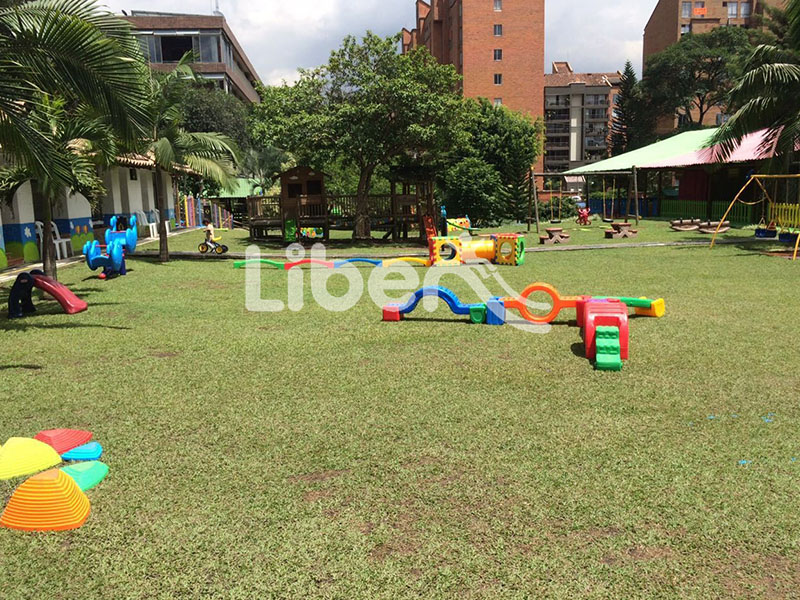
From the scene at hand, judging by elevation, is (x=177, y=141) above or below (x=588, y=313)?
above

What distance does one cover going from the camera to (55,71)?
8.16 meters

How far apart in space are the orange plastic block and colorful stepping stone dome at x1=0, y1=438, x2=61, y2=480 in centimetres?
59

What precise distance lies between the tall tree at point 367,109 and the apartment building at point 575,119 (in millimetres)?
75591

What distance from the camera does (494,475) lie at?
436 centimetres

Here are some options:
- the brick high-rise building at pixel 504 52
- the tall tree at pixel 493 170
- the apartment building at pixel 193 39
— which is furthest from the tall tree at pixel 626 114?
the apartment building at pixel 193 39

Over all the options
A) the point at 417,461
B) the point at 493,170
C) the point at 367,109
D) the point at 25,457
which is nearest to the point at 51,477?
the point at 25,457

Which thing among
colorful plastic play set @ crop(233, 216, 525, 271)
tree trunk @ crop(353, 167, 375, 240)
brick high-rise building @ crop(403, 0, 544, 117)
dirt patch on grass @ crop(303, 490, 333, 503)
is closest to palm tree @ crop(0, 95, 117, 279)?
colorful plastic play set @ crop(233, 216, 525, 271)

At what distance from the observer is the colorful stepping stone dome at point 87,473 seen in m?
4.23

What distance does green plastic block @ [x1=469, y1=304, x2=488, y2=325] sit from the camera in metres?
9.13

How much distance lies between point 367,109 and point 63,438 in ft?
61.5

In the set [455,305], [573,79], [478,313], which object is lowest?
[478,313]

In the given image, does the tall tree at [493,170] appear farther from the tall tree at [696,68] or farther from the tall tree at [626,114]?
the tall tree at [626,114]

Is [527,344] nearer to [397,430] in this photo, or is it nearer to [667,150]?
[397,430]

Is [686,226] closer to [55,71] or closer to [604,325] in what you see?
[604,325]
